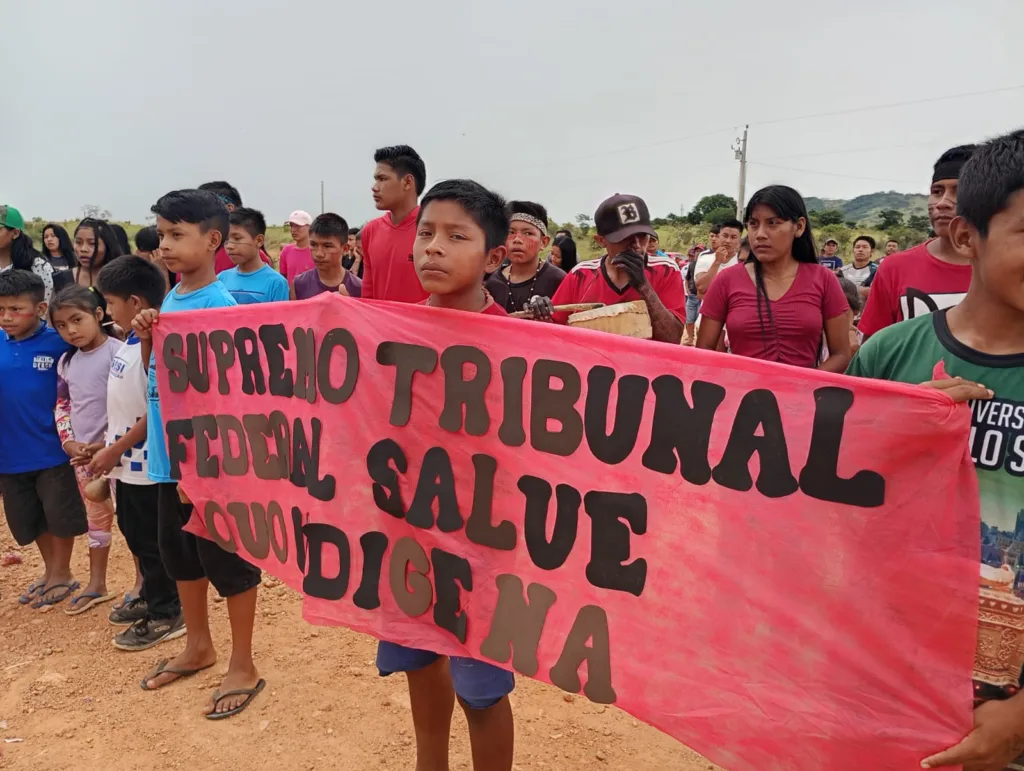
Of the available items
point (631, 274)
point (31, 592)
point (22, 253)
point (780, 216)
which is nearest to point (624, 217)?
point (631, 274)

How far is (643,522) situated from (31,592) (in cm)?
444

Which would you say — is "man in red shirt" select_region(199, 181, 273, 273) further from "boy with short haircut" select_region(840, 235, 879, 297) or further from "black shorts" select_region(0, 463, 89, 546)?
"boy with short haircut" select_region(840, 235, 879, 297)

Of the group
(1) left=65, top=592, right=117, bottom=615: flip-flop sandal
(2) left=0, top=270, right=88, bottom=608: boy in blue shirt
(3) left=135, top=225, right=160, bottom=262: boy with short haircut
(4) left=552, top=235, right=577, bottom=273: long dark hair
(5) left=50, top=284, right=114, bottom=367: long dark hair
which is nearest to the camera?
(5) left=50, top=284, right=114, bottom=367: long dark hair

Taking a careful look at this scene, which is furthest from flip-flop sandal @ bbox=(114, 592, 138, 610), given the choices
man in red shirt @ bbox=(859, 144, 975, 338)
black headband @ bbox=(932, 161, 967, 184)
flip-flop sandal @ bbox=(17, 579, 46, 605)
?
black headband @ bbox=(932, 161, 967, 184)

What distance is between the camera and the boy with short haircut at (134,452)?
3.43m

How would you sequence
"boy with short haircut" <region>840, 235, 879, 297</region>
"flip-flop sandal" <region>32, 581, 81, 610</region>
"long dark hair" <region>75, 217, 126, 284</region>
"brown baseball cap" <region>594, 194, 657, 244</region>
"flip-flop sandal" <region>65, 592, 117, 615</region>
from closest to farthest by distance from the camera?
1. "brown baseball cap" <region>594, 194, 657, 244</region>
2. "flip-flop sandal" <region>65, 592, 117, 615</region>
3. "flip-flop sandal" <region>32, 581, 81, 610</region>
4. "long dark hair" <region>75, 217, 126, 284</region>
5. "boy with short haircut" <region>840, 235, 879, 297</region>

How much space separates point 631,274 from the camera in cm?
335

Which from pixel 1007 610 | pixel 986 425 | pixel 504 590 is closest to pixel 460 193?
pixel 504 590

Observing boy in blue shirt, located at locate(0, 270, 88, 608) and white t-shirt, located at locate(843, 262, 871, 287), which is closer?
boy in blue shirt, located at locate(0, 270, 88, 608)

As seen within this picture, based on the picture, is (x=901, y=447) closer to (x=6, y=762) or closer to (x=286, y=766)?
(x=286, y=766)

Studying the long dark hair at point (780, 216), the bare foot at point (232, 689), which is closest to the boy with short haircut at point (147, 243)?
the bare foot at point (232, 689)

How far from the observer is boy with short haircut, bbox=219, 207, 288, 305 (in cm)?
472

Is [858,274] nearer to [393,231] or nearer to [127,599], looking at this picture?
[393,231]

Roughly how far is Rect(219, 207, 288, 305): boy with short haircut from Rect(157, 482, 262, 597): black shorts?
6.01ft
